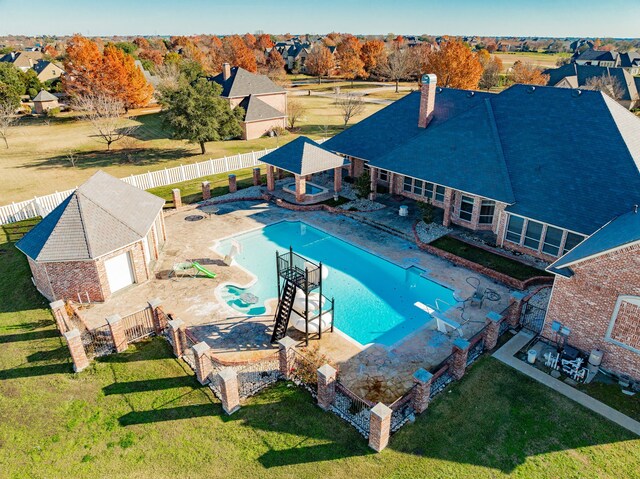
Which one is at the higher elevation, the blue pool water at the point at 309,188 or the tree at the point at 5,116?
the tree at the point at 5,116

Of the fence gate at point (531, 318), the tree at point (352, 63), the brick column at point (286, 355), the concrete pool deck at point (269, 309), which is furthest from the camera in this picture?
the tree at point (352, 63)

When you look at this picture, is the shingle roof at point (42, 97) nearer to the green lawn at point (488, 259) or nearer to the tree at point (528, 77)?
the green lawn at point (488, 259)

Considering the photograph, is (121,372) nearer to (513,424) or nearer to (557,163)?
(513,424)

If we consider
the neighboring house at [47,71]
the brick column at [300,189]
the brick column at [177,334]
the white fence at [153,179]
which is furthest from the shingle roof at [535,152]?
the neighboring house at [47,71]

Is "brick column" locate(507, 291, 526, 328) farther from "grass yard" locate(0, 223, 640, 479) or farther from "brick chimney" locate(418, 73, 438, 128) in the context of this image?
"brick chimney" locate(418, 73, 438, 128)

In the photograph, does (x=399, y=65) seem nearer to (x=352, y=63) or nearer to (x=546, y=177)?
(x=352, y=63)

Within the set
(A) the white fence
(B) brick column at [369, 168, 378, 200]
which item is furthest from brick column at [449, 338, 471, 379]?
(A) the white fence

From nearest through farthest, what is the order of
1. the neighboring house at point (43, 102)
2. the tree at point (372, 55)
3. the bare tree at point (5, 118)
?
the bare tree at point (5, 118) → the neighboring house at point (43, 102) → the tree at point (372, 55)

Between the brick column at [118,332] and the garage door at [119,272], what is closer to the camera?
the brick column at [118,332]
